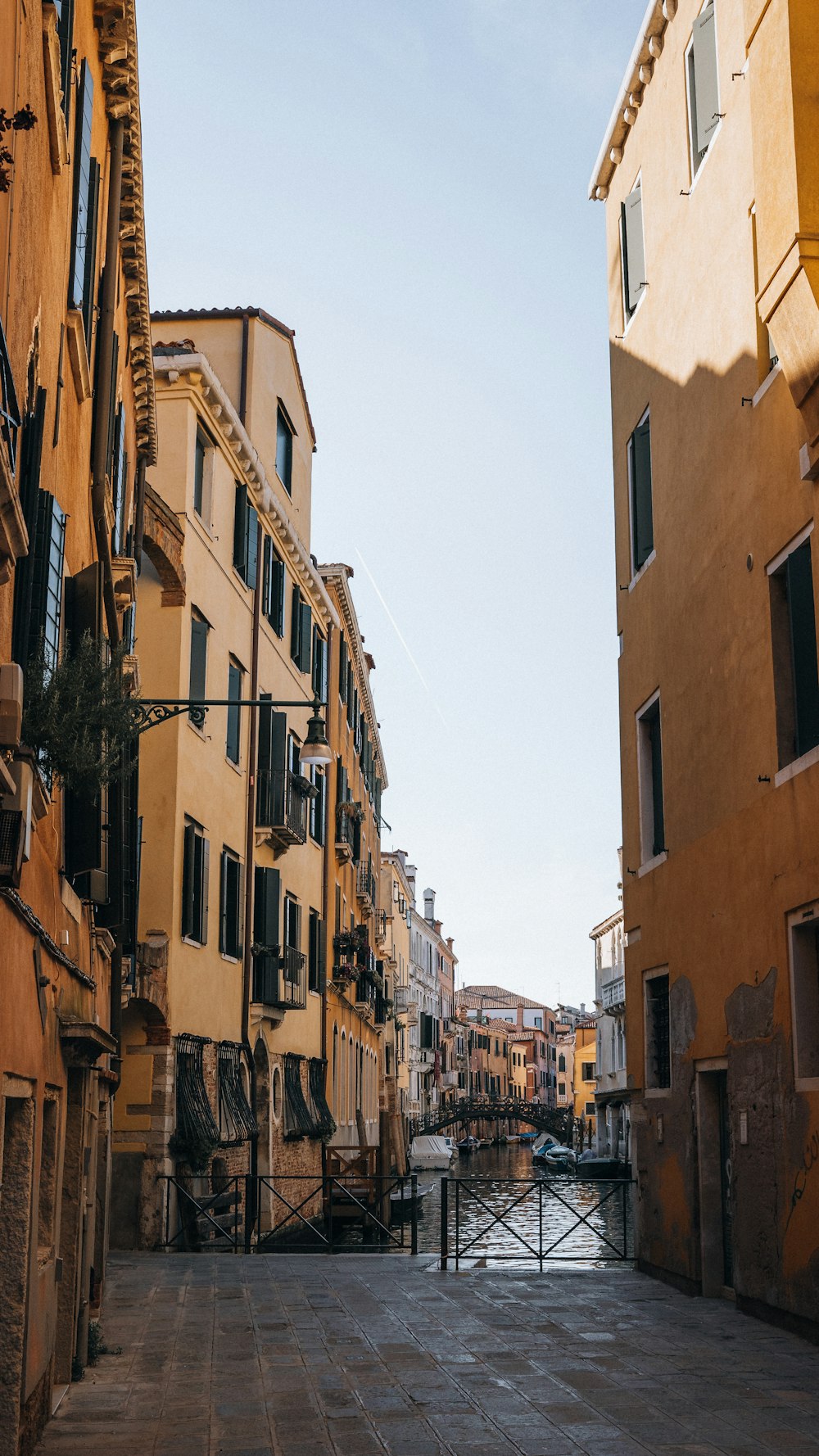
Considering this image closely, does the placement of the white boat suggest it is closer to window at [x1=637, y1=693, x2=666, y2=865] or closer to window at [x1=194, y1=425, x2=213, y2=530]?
window at [x1=194, y1=425, x2=213, y2=530]

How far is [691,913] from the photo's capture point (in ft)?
44.4

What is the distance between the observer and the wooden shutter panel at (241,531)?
22.3 meters

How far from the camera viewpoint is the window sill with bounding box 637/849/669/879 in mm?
14602

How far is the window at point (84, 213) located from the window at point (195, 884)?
9476 mm

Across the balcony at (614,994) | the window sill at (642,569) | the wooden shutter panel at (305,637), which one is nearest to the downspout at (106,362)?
the window sill at (642,569)

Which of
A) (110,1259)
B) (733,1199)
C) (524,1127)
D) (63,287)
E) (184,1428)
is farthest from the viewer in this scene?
(524,1127)

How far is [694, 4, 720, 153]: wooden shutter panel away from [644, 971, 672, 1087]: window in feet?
26.6

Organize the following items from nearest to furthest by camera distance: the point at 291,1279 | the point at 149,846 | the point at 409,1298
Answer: the point at 409,1298, the point at 291,1279, the point at 149,846

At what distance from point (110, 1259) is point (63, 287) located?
11.7 metres

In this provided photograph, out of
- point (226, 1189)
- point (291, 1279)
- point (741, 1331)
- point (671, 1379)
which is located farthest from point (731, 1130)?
point (226, 1189)

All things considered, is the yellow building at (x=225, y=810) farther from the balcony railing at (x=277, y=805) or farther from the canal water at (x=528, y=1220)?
the canal water at (x=528, y=1220)

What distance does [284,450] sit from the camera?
2662 cm

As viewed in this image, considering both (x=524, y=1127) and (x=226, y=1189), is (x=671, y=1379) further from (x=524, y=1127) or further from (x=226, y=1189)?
(x=524, y=1127)

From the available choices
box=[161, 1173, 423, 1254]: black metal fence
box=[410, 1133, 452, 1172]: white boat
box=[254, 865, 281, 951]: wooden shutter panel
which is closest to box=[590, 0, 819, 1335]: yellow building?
box=[161, 1173, 423, 1254]: black metal fence
